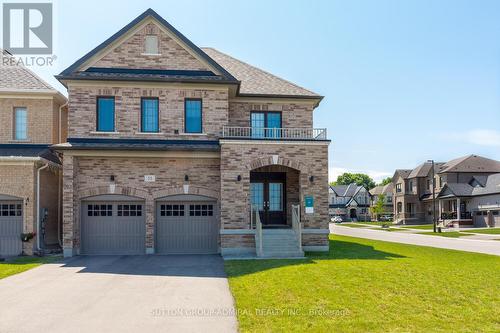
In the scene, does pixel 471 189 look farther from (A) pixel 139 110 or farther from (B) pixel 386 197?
(A) pixel 139 110

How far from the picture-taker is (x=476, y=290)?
971 centimetres

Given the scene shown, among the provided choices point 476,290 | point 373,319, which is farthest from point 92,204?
point 476,290

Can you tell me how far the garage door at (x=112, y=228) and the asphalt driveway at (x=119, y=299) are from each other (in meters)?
2.95

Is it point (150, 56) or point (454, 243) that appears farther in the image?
point (454, 243)

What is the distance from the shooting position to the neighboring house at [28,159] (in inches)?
691

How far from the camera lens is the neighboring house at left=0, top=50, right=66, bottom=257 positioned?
1755cm

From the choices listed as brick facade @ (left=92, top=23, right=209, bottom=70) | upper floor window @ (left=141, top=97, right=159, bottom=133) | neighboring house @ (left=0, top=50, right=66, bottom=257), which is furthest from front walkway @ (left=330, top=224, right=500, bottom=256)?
neighboring house @ (left=0, top=50, right=66, bottom=257)

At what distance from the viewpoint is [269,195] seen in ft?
64.4

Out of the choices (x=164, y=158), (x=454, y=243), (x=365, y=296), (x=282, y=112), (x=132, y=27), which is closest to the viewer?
(x=365, y=296)

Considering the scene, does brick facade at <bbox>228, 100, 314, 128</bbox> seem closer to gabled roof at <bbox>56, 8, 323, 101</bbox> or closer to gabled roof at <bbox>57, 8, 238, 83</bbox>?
gabled roof at <bbox>56, 8, 323, 101</bbox>

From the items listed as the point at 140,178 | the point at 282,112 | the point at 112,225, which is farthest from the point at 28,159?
the point at 282,112

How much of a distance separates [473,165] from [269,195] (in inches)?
1748

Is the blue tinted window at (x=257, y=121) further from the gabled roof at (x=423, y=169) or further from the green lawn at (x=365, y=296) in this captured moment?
the gabled roof at (x=423, y=169)

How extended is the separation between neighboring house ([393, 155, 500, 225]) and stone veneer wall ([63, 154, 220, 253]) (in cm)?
3233
